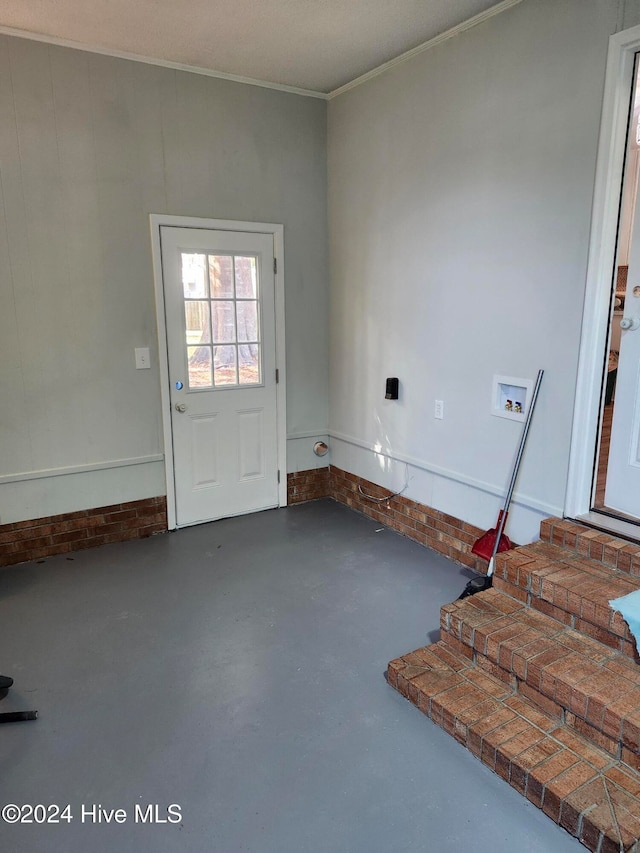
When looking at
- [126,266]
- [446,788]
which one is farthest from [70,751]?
[126,266]

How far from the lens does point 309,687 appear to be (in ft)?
7.94

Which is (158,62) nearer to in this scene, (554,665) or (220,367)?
(220,367)

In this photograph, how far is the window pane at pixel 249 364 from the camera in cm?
414

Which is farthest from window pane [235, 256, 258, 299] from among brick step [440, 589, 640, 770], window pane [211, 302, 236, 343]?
brick step [440, 589, 640, 770]

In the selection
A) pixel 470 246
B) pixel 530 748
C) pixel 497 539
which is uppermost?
pixel 470 246

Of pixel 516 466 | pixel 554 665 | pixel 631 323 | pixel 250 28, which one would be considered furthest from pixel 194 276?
pixel 554 665

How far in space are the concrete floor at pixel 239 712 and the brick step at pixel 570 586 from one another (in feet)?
1.79

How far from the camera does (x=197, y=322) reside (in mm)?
3920

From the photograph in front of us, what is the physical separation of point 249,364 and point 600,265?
7.92 ft

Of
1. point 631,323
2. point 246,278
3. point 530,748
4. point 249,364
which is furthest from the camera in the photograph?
point 249,364

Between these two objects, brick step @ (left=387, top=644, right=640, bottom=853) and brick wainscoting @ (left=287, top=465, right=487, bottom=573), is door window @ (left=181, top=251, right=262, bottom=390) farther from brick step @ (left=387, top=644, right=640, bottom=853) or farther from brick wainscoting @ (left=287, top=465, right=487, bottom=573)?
brick step @ (left=387, top=644, right=640, bottom=853)

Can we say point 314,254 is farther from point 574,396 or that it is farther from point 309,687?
point 309,687

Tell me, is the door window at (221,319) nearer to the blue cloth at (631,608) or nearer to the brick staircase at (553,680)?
the brick staircase at (553,680)

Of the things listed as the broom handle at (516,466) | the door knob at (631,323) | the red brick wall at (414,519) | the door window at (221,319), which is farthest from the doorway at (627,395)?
the door window at (221,319)
